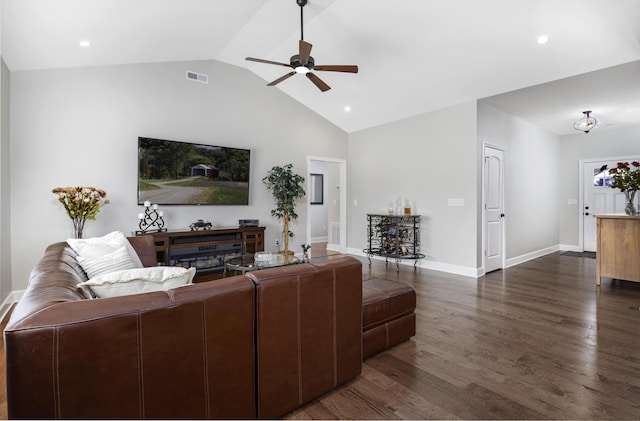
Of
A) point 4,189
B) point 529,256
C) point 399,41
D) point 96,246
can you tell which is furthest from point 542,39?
point 4,189

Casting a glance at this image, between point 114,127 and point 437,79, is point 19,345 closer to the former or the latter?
point 114,127

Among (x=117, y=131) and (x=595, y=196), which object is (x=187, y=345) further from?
(x=595, y=196)

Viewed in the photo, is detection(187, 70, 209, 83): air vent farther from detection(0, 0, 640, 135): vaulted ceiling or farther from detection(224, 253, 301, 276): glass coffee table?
detection(224, 253, 301, 276): glass coffee table

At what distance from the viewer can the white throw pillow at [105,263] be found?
2104mm

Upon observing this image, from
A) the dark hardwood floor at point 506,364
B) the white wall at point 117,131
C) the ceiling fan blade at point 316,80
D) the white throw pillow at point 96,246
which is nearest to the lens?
the dark hardwood floor at point 506,364

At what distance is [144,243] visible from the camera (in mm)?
3441

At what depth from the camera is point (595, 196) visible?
22.5 feet

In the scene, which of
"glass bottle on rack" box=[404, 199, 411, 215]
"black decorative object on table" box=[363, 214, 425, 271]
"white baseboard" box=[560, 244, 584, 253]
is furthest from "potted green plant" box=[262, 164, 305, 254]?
"white baseboard" box=[560, 244, 584, 253]

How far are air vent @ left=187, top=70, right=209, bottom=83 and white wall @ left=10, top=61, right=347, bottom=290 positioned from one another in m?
0.07

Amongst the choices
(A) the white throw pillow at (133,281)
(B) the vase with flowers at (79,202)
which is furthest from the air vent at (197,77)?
(A) the white throw pillow at (133,281)

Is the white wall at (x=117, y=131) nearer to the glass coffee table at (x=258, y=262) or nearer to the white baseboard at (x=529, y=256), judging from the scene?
the glass coffee table at (x=258, y=262)

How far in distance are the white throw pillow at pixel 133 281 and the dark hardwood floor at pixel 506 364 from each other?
963 mm

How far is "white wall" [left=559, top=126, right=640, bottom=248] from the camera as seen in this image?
21.2ft

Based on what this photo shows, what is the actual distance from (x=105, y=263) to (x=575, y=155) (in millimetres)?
8903
